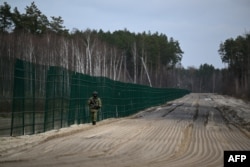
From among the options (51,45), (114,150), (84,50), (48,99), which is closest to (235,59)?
(84,50)

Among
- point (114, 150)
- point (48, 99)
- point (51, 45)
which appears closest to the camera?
point (114, 150)

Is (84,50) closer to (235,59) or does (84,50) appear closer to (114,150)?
(235,59)

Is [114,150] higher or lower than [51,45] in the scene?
lower

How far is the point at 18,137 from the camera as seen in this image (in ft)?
48.9

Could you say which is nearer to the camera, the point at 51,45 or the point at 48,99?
the point at 48,99

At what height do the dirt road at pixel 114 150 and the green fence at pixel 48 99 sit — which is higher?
the green fence at pixel 48 99

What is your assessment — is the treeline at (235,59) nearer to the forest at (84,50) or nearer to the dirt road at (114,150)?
the forest at (84,50)

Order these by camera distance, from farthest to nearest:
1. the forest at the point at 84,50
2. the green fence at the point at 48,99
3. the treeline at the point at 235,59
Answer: the treeline at the point at 235,59, the forest at the point at 84,50, the green fence at the point at 48,99

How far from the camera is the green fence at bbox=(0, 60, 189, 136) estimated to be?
1541 cm

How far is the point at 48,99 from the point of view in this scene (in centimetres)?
1784

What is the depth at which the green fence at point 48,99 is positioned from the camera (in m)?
15.4

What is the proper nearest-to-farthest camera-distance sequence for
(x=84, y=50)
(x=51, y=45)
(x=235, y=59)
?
(x=51, y=45)
(x=84, y=50)
(x=235, y=59)

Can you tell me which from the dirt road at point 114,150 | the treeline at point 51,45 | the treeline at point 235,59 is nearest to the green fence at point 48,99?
the dirt road at point 114,150

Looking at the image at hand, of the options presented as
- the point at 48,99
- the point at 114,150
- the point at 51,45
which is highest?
the point at 51,45
